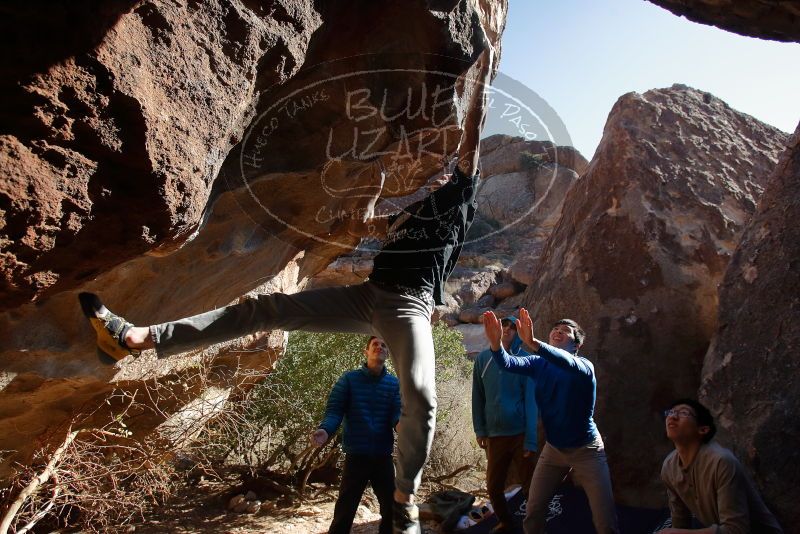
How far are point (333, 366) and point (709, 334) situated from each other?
186 inches

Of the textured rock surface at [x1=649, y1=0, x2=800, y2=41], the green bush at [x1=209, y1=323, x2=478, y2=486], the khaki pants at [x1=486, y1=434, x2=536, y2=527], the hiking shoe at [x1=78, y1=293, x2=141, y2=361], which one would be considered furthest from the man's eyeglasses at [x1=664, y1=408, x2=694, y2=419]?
the green bush at [x1=209, y1=323, x2=478, y2=486]

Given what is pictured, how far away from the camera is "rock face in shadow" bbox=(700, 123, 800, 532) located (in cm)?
410

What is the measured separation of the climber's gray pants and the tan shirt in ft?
5.65

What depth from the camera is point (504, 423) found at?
4.88 meters

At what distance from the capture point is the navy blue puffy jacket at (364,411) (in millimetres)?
4570

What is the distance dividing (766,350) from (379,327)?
10.6ft

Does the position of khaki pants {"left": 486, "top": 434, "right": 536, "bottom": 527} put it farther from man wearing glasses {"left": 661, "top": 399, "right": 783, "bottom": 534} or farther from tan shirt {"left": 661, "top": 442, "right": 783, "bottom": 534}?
tan shirt {"left": 661, "top": 442, "right": 783, "bottom": 534}

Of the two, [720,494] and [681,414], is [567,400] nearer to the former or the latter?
[681,414]

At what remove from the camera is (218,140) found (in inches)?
97.8

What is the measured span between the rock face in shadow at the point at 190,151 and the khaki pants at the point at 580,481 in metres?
2.53

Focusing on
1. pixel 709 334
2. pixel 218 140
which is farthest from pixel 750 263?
pixel 218 140

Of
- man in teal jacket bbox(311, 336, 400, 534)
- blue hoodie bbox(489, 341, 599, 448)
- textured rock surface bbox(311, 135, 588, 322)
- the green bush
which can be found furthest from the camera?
textured rock surface bbox(311, 135, 588, 322)

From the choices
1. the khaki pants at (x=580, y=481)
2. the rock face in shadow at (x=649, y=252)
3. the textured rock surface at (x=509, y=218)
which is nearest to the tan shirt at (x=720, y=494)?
the khaki pants at (x=580, y=481)

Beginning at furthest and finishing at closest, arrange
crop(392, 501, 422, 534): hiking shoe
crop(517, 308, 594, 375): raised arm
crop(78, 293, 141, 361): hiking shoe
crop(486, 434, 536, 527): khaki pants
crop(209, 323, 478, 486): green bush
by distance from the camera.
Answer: crop(209, 323, 478, 486): green bush < crop(486, 434, 536, 527): khaki pants < crop(517, 308, 594, 375): raised arm < crop(392, 501, 422, 534): hiking shoe < crop(78, 293, 141, 361): hiking shoe
